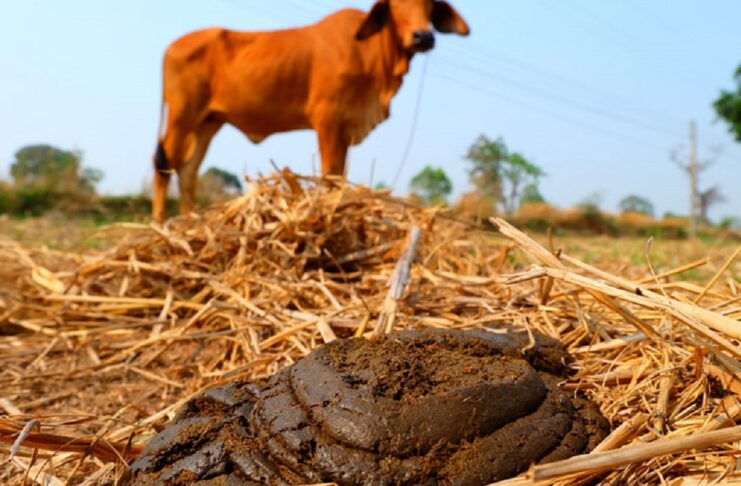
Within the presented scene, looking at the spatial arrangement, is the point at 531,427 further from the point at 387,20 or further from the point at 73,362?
the point at 387,20

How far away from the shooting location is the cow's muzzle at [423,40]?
576 cm

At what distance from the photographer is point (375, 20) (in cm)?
611

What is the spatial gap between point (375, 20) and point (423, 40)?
61cm

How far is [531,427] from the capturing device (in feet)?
4.17

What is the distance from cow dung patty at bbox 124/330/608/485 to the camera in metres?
1.17

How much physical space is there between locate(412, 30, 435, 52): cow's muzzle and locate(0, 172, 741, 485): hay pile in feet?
7.47

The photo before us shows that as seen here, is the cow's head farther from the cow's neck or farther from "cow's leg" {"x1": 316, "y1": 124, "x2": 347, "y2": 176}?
"cow's leg" {"x1": 316, "y1": 124, "x2": 347, "y2": 176}

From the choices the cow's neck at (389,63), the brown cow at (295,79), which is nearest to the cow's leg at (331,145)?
the brown cow at (295,79)

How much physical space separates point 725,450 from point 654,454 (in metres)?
0.43

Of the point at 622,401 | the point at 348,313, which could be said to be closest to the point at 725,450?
the point at 622,401

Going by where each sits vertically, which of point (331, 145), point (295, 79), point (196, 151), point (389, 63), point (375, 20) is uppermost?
point (375, 20)

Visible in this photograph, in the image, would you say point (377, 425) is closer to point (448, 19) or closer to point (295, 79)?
point (295, 79)

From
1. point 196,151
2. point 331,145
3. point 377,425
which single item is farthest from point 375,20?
point 377,425

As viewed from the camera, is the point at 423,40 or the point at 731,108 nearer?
the point at 423,40
